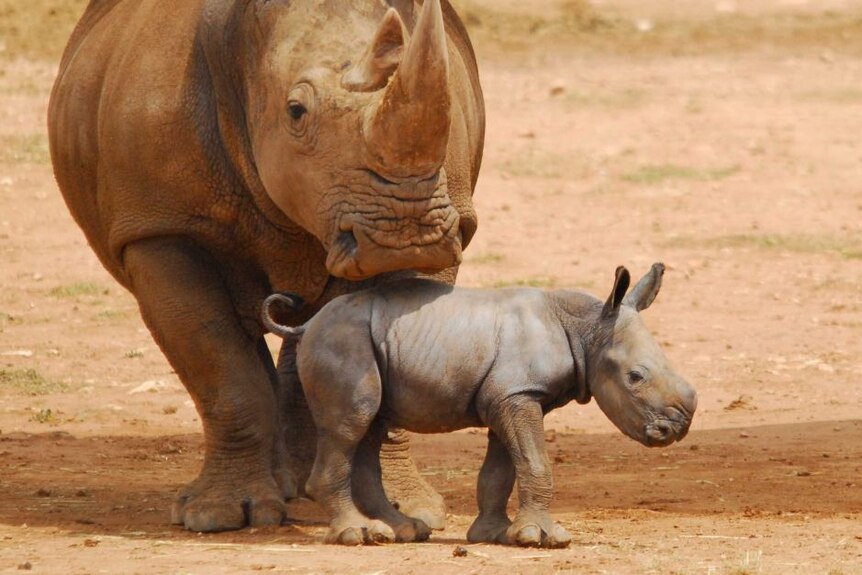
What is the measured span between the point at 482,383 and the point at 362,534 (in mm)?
626

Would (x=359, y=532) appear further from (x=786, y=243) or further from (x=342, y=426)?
(x=786, y=243)

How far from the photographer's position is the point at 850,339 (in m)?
12.5

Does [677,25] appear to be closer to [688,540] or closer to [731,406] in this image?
[731,406]

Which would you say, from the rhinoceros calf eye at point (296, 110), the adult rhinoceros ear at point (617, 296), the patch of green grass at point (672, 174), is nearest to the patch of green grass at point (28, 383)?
the rhinoceros calf eye at point (296, 110)

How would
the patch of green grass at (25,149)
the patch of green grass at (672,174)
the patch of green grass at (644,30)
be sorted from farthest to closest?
the patch of green grass at (644,30) < the patch of green grass at (672,174) < the patch of green grass at (25,149)

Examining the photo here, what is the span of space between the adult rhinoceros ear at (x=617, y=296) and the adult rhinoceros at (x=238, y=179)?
51cm

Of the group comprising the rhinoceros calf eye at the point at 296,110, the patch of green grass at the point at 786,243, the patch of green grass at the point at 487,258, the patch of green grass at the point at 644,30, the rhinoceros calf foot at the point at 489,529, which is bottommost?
the rhinoceros calf foot at the point at 489,529

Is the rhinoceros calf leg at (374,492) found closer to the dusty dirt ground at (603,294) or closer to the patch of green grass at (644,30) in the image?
the dusty dirt ground at (603,294)

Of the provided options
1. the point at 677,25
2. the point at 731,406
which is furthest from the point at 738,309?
the point at 677,25

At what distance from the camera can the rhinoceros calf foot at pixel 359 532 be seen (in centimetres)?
696

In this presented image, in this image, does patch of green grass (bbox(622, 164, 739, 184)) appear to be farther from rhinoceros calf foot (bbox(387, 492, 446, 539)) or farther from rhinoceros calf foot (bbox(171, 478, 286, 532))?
rhinoceros calf foot (bbox(171, 478, 286, 532))

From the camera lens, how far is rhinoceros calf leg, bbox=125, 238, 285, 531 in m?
7.81

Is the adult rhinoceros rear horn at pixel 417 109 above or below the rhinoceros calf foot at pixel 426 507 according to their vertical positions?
above

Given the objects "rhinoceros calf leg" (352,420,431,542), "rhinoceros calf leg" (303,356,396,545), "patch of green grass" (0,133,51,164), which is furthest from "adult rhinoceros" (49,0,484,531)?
"patch of green grass" (0,133,51,164)
